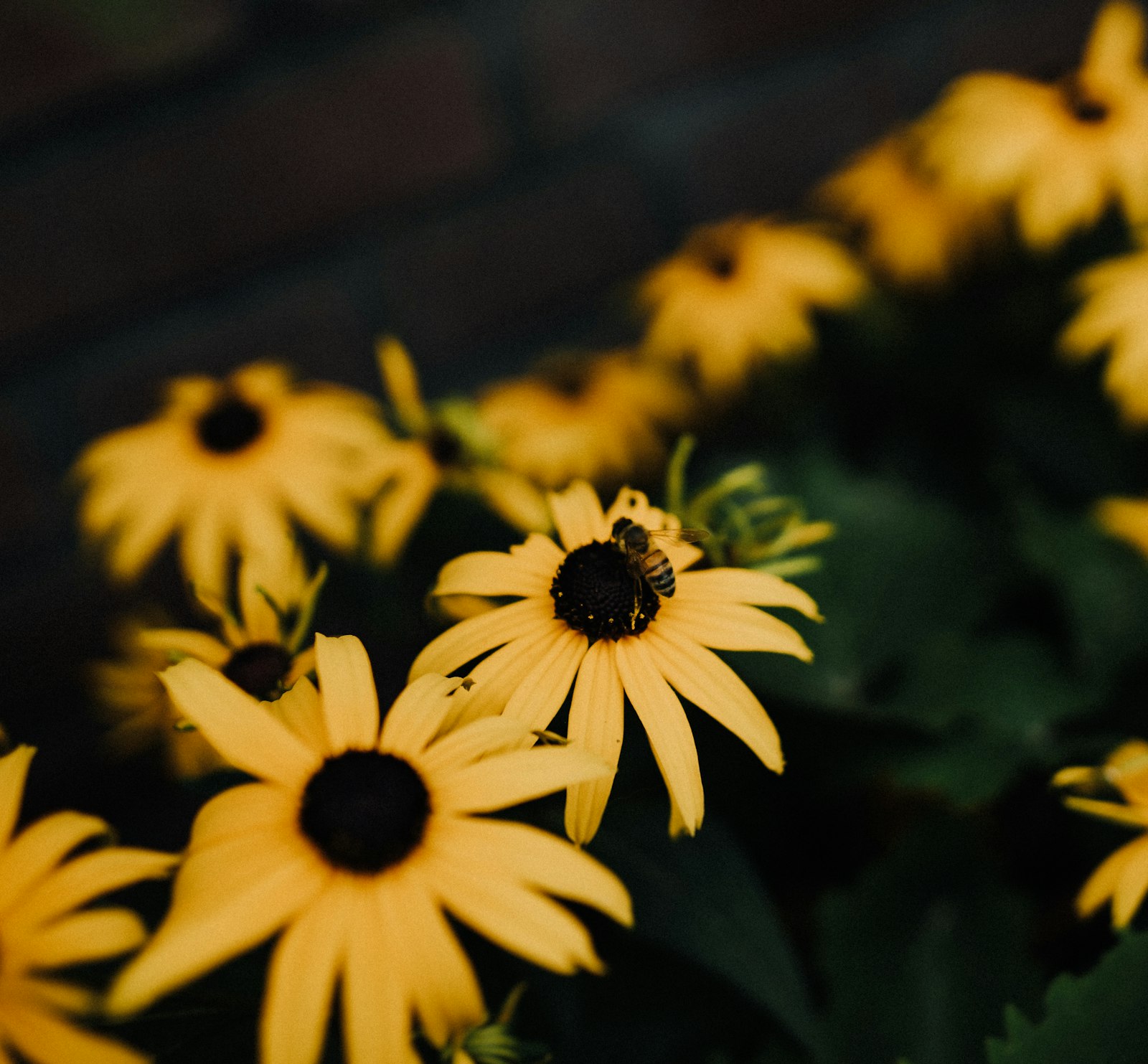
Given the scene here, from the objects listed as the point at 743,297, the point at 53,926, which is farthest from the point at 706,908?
the point at 743,297

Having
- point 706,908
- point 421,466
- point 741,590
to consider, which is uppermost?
point 421,466

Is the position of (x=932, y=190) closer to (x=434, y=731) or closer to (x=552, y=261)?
(x=552, y=261)

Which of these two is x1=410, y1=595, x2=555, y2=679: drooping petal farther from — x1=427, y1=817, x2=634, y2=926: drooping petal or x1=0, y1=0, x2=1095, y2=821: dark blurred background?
x1=0, y1=0, x2=1095, y2=821: dark blurred background

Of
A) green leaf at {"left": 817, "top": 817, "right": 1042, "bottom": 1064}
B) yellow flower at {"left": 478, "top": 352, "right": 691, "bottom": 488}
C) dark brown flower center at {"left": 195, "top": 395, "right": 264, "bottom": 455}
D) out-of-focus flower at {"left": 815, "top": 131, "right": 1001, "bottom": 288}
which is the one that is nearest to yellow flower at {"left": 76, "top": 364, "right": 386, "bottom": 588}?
dark brown flower center at {"left": 195, "top": 395, "right": 264, "bottom": 455}

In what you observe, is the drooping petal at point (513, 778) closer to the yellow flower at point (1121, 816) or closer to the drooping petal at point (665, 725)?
the drooping petal at point (665, 725)

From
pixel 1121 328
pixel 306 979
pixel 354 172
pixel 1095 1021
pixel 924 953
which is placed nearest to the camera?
pixel 306 979

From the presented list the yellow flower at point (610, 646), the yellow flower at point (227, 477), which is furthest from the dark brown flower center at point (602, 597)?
the yellow flower at point (227, 477)

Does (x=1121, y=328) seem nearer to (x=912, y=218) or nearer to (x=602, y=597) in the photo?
(x=912, y=218)
